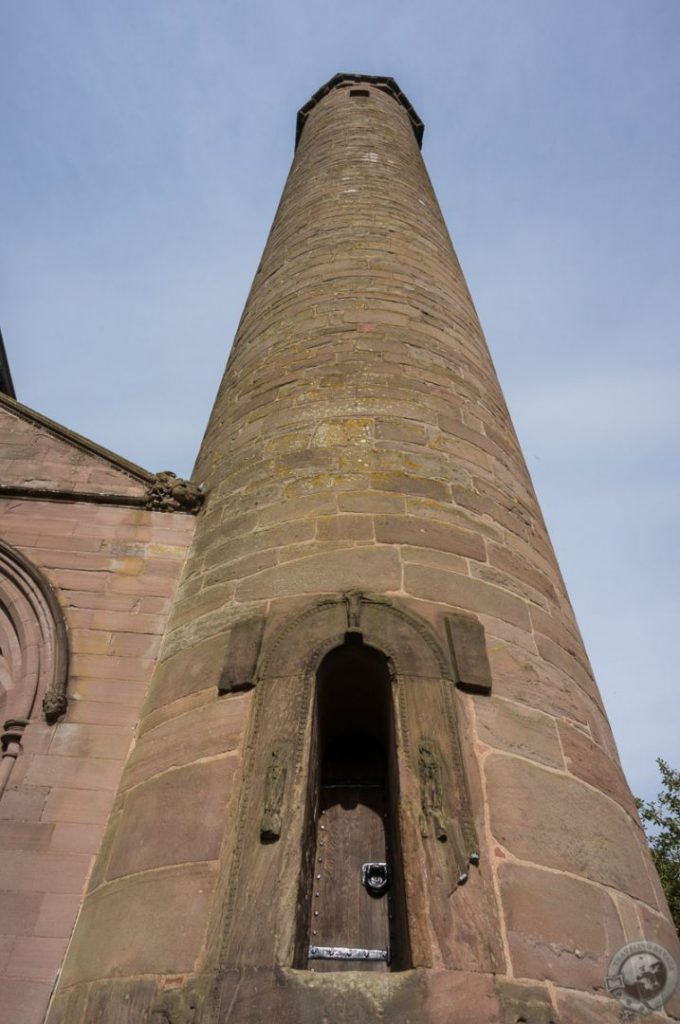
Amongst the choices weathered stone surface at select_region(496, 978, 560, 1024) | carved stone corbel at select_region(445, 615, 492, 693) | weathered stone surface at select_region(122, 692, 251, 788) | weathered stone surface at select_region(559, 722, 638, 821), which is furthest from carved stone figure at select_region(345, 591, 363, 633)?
weathered stone surface at select_region(496, 978, 560, 1024)

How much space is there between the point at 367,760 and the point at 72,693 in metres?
1.69

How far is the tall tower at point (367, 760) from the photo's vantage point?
244cm

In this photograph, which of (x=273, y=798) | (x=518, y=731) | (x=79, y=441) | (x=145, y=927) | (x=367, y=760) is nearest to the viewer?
(x=145, y=927)

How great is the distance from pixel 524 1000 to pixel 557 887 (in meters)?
0.48

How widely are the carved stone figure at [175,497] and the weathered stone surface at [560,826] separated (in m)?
3.08

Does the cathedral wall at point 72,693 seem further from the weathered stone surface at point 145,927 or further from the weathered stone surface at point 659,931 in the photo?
the weathered stone surface at point 659,931

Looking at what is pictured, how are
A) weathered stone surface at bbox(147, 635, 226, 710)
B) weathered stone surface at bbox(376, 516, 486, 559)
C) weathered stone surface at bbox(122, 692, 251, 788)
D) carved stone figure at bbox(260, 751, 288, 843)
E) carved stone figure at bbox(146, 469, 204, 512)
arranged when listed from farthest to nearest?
carved stone figure at bbox(146, 469, 204, 512) → weathered stone surface at bbox(376, 516, 486, 559) → weathered stone surface at bbox(147, 635, 226, 710) → weathered stone surface at bbox(122, 692, 251, 788) → carved stone figure at bbox(260, 751, 288, 843)

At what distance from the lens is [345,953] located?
2.95 m

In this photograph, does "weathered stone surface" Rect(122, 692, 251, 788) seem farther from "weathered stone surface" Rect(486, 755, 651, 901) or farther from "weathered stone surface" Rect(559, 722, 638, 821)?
"weathered stone surface" Rect(559, 722, 638, 821)

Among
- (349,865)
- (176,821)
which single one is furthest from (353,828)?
(176,821)

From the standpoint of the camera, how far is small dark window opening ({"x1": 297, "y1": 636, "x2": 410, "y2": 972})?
2.94m

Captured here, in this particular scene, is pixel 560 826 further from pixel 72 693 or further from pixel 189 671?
pixel 72 693

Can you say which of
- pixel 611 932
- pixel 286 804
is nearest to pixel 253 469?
pixel 286 804

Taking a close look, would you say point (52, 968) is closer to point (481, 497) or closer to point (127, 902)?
point (127, 902)
